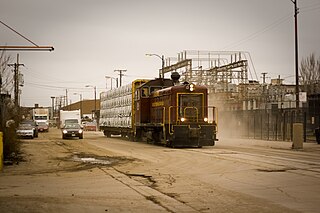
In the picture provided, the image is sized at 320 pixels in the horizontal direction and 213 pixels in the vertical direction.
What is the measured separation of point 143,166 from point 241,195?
743 centimetres

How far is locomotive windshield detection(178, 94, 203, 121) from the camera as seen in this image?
95.0ft

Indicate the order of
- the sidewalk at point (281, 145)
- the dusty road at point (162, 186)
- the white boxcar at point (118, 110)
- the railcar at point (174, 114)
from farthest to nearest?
the white boxcar at point (118, 110), the sidewalk at point (281, 145), the railcar at point (174, 114), the dusty road at point (162, 186)

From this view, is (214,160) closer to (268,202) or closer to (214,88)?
→ (268,202)

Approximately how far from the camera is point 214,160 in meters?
20.0

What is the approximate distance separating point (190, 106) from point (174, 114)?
1397mm

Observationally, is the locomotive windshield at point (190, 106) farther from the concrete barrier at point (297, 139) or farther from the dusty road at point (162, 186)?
the dusty road at point (162, 186)

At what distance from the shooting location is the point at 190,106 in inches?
1155

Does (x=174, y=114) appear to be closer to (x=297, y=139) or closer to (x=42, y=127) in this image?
(x=297, y=139)

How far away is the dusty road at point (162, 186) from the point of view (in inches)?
387

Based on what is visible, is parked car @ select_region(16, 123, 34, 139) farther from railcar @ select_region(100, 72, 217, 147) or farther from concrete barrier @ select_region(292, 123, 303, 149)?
concrete barrier @ select_region(292, 123, 303, 149)

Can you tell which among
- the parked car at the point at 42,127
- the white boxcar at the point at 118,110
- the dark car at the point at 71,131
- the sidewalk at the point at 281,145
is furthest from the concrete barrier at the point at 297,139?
the parked car at the point at 42,127

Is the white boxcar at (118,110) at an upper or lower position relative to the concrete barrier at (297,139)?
upper

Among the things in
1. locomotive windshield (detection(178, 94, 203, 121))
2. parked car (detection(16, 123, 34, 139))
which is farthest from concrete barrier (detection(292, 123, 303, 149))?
parked car (detection(16, 123, 34, 139))

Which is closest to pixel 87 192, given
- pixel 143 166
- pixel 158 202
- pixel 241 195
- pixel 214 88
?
pixel 158 202
